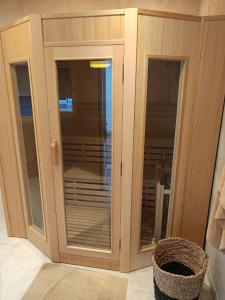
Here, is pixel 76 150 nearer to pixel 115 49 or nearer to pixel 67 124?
pixel 67 124

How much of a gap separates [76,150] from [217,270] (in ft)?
4.68

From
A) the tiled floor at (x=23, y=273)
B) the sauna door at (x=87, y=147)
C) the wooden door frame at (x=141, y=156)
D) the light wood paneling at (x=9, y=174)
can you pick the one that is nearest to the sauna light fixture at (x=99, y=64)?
the sauna door at (x=87, y=147)

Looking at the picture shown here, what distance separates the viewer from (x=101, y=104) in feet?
5.55

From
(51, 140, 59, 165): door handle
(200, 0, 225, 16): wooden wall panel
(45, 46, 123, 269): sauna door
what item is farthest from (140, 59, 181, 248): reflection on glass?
(51, 140, 59, 165): door handle

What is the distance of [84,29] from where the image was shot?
1355 mm

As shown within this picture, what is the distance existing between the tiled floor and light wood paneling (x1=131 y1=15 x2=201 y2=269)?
5.5 inches

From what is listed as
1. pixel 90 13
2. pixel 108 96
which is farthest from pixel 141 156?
pixel 90 13

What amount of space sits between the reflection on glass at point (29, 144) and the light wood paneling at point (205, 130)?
4.23 ft

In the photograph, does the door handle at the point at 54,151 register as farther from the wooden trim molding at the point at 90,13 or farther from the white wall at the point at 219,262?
the white wall at the point at 219,262

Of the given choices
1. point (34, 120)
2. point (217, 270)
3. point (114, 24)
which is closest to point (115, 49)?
point (114, 24)

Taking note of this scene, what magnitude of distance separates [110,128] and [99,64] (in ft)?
1.49

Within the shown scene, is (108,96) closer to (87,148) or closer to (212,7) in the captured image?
(87,148)

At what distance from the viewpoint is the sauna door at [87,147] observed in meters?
1.45

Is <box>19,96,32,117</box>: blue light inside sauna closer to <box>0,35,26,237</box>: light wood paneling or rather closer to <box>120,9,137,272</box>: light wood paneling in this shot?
<box>0,35,26,237</box>: light wood paneling
